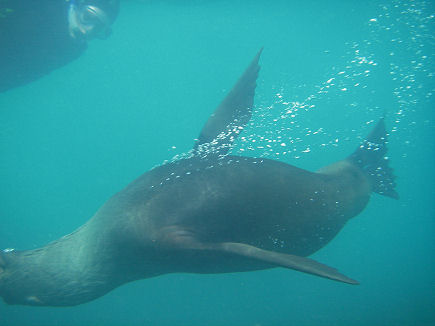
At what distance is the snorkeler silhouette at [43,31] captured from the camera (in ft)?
28.6

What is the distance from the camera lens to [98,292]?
356 centimetres

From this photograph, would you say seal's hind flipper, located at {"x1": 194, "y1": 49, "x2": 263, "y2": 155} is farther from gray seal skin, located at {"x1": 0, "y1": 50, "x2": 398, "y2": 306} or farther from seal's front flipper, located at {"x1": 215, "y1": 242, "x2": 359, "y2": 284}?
seal's front flipper, located at {"x1": 215, "y1": 242, "x2": 359, "y2": 284}

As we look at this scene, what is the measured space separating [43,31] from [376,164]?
11.4m

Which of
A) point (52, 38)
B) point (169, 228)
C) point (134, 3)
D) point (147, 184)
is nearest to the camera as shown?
point (169, 228)

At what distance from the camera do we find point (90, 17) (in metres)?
11.4

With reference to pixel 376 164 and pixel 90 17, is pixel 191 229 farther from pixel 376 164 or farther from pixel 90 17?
pixel 90 17

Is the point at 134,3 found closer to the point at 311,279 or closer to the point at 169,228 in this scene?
the point at 169,228

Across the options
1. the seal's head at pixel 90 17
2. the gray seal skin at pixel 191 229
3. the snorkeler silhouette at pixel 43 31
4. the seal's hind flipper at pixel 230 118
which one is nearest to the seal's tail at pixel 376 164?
the gray seal skin at pixel 191 229

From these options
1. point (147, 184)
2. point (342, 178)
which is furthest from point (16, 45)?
point (342, 178)

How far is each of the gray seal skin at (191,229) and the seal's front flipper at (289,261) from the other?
12mm

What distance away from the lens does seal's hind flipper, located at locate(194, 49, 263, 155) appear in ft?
14.8

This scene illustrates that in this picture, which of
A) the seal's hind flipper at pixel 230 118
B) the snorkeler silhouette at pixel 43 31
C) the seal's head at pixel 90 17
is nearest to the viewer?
the seal's hind flipper at pixel 230 118

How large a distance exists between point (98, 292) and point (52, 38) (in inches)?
414

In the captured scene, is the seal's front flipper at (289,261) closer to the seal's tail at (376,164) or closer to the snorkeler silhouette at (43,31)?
the seal's tail at (376,164)
